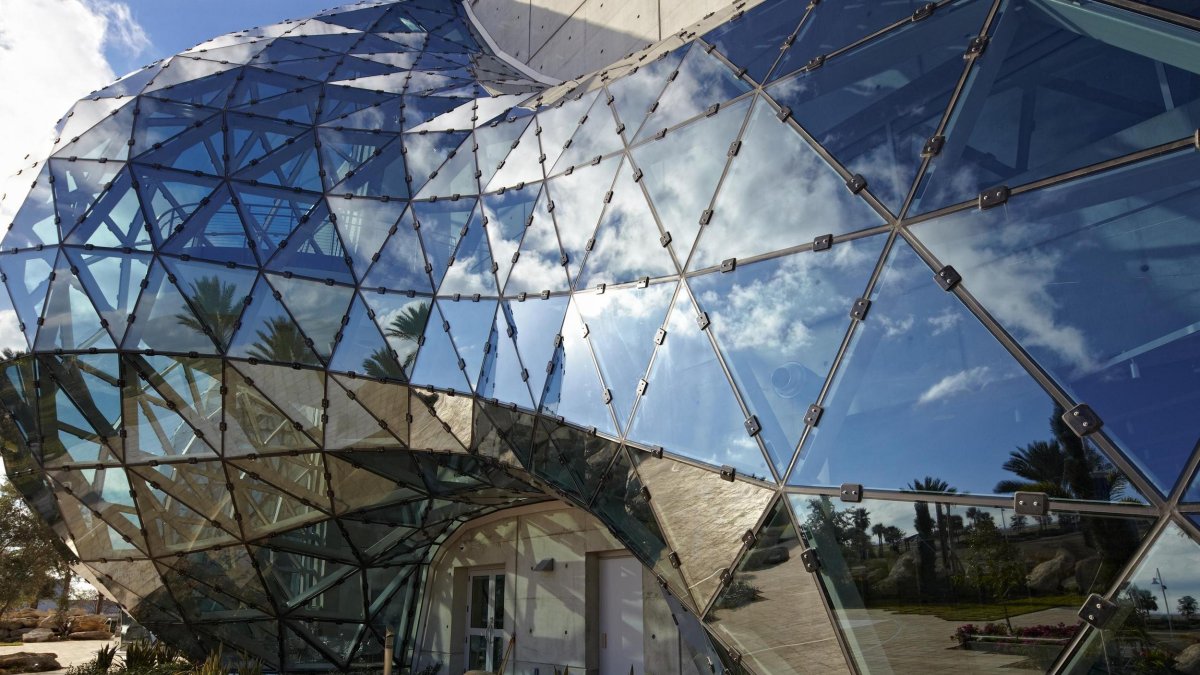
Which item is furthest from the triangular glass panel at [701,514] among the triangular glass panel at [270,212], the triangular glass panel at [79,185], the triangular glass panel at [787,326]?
the triangular glass panel at [79,185]

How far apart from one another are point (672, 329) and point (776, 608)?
135 inches

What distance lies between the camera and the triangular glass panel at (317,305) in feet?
46.1

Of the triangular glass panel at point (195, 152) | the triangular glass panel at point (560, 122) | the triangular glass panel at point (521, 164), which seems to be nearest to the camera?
the triangular glass panel at point (560, 122)

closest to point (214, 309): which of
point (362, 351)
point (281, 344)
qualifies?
→ point (281, 344)

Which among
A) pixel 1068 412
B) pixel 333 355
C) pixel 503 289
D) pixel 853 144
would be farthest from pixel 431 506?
pixel 1068 412

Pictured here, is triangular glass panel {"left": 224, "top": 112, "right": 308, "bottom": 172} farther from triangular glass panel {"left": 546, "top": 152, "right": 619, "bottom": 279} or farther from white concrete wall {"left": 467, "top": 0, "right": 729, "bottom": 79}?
white concrete wall {"left": 467, "top": 0, "right": 729, "bottom": 79}

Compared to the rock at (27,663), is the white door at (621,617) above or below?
above

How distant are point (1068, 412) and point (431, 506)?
1369cm

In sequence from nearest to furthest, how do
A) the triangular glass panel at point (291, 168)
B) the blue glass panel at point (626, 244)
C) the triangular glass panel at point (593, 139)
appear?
the blue glass panel at point (626, 244) → the triangular glass panel at point (593, 139) → the triangular glass panel at point (291, 168)

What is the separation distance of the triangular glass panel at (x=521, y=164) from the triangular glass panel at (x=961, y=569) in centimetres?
793

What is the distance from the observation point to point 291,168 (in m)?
15.4

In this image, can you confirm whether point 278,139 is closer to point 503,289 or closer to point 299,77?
point 299,77

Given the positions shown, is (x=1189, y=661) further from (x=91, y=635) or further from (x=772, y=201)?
(x=91, y=635)

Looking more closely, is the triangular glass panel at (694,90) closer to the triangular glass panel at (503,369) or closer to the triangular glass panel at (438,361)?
the triangular glass panel at (503,369)
